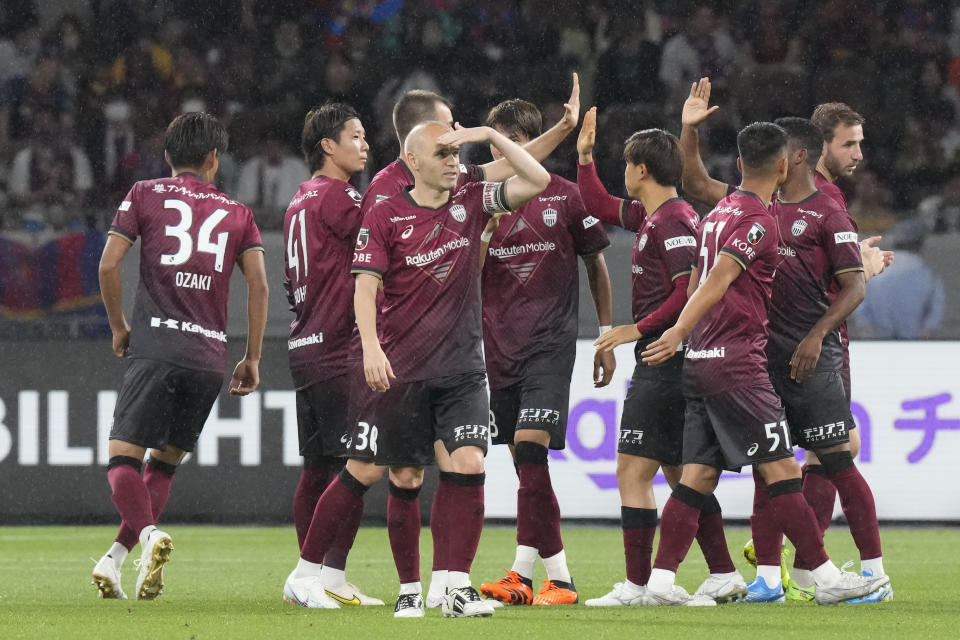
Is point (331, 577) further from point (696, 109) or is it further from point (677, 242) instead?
point (696, 109)

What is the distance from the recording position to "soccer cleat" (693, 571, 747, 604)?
648 centimetres

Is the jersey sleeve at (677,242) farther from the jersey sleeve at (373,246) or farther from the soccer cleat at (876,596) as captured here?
the soccer cleat at (876,596)

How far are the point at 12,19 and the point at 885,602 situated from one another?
40.0 feet

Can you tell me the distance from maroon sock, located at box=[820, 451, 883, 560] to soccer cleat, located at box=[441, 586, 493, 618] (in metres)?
1.78

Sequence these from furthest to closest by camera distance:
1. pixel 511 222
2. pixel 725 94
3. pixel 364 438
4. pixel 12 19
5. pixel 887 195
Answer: pixel 12 19 < pixel 725 94 < pixel 887 195 < pixel 511 222 < pixel 364 438

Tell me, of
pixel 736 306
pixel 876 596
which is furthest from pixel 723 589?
pixel 736 306

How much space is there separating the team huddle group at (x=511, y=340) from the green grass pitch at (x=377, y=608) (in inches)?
9.1

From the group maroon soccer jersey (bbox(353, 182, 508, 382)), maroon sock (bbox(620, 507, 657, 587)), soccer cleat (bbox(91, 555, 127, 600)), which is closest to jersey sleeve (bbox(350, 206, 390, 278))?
maroon soccer jersey (bbox(353, 182, 508, 382))

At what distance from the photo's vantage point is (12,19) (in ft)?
51.9

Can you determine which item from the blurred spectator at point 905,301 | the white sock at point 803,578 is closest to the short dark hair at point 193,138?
the white sock at point 803,578

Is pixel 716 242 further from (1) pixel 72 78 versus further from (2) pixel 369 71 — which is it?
(1) pixel 72 78

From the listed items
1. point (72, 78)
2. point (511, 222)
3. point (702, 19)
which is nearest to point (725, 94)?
point (702, 19)

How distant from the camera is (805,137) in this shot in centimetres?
663

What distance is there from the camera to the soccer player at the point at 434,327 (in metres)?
5.70
